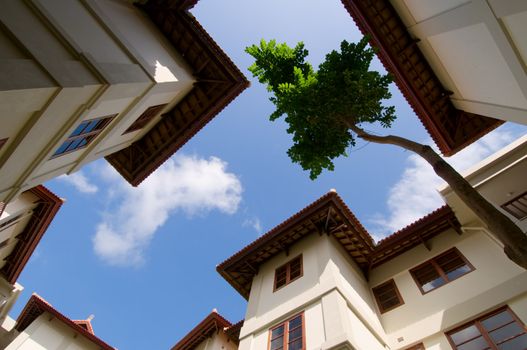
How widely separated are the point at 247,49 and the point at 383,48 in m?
4.62

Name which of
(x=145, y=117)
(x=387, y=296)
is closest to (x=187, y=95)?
(x=145, y=117)

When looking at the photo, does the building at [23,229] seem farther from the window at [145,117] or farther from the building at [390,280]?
the building at [390,280]

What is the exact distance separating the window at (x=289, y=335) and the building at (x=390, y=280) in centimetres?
3

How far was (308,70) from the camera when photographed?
11.5 m

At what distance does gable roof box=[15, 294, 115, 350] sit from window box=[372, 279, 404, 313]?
47.7 ft

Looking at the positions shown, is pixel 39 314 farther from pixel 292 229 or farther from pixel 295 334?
pixel 295 334

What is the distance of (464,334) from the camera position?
8562 mm

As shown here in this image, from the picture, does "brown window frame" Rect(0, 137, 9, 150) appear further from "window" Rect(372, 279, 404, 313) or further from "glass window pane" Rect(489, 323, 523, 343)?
"glass window pane" Rect(489, 323, 523, 343)

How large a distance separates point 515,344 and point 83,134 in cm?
1218

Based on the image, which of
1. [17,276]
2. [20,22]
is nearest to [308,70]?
[20,22]

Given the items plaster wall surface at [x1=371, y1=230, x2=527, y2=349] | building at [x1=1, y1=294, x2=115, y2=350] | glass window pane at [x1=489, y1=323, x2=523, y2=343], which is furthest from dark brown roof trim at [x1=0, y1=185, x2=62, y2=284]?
glass window pane at [x1=489, y1=323, x2=523, y2=343]

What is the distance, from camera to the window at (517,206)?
10.5 meters

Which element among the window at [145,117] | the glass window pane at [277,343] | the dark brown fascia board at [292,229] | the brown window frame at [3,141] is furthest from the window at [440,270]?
the brown window frame at [3,141]

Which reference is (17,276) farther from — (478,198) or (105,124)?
(478,198)
